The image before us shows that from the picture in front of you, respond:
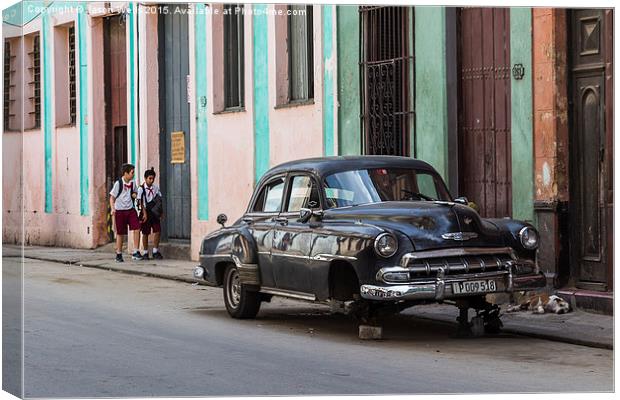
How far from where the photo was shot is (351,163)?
13.9 meters

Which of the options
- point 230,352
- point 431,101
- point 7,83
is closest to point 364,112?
point 431,101

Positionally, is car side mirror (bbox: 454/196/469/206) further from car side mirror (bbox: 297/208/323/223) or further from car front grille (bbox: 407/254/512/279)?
car side mirror (bbox: 297/208/323/223)

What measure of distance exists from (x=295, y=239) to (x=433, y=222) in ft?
3.93

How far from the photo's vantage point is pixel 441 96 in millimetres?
14305

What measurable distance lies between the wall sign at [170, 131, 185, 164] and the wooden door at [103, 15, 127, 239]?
1.13 ft

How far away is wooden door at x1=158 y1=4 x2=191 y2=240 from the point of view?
13867mm

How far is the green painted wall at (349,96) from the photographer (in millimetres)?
13898

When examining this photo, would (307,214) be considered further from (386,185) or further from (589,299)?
(589,299)

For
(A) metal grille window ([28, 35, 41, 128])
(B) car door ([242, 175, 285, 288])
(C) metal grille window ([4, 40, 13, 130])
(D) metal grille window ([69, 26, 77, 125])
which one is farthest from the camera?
(B) car door ([242, 175, 285, 288])

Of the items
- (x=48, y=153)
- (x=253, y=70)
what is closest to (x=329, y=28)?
(x=253, y=70)

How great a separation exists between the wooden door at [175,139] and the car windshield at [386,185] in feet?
3.37

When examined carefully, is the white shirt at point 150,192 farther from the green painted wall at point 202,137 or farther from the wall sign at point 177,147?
the green painted wall at point 202,137

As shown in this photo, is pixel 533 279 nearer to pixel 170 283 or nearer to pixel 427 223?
pixel 427 223

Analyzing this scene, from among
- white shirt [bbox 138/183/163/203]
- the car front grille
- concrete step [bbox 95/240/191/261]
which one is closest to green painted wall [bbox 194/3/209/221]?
concrete step [bbox 95/240/191/261]
